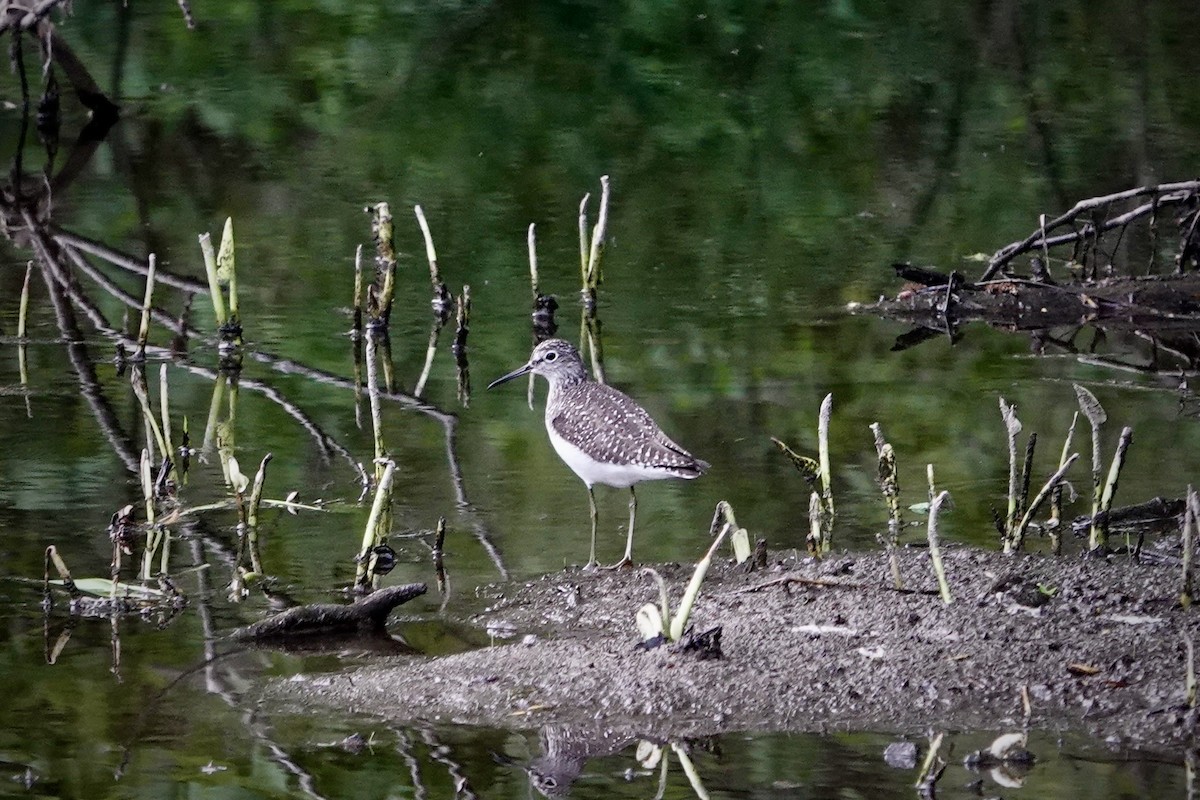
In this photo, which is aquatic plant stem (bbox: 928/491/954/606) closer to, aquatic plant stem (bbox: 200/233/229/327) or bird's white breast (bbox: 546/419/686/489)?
bird's white breast (bbox: 546/419/686/489)

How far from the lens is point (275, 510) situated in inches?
302

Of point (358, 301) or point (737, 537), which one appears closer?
point (737, 537)

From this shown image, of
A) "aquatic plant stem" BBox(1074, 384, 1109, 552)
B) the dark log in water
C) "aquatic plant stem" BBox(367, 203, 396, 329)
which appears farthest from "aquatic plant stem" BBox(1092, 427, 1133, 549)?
"aquatic plant stem" BBox(367, 203, 396, 329)

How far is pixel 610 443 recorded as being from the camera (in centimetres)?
706

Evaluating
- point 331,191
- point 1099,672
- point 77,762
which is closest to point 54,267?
point 331,191

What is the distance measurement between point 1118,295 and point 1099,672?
18.9 ft

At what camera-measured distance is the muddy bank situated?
17.7ft

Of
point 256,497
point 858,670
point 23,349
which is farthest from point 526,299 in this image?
point 858,670

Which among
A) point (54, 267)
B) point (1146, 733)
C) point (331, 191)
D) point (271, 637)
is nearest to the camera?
point (1146, 733)

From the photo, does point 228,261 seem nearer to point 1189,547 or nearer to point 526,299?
point 526,299

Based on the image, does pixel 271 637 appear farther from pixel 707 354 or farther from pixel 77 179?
pixel 77 179

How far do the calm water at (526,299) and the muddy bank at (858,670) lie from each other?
6.1 inches

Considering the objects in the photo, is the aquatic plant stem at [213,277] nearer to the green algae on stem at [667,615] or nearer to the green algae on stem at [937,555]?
the green algae on stem at [667,615]

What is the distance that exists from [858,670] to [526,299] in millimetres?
6218
